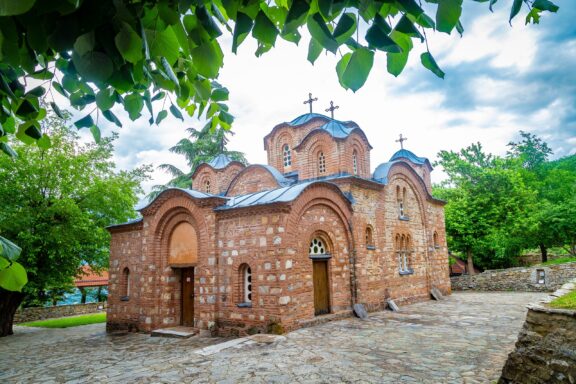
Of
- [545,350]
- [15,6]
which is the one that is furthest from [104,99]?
[545,350]

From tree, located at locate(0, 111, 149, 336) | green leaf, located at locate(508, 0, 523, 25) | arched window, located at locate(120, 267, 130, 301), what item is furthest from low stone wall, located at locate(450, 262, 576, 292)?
green leaf, located at locate(508, 0, 523, 25)

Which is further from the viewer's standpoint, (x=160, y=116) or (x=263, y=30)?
(x=160, y=116)

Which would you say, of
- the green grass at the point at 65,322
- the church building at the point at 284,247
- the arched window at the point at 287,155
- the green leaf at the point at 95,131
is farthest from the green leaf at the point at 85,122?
the green grass at the point at 65,322

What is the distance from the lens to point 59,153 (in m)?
15.0

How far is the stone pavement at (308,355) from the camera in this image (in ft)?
21.1

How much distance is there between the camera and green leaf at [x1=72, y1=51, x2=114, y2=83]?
1548 mm

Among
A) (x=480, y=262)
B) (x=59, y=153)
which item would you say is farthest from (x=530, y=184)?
(x=59, y=153)

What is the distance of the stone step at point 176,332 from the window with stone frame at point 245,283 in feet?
5.75

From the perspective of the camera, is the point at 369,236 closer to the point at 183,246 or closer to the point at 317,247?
the point at 317,247

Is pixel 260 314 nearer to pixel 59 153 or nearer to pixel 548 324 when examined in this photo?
pixel 548 324

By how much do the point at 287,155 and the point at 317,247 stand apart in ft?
21.8

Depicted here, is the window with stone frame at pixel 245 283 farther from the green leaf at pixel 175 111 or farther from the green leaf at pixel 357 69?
the green leaf at pixel 357 69

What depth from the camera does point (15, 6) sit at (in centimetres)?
113

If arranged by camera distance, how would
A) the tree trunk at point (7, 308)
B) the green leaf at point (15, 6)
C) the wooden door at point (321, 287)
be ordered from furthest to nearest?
the tree trunk at point (7, 308) → the wooden door at point (321, 287) → the green leaf at point (15, 6)
